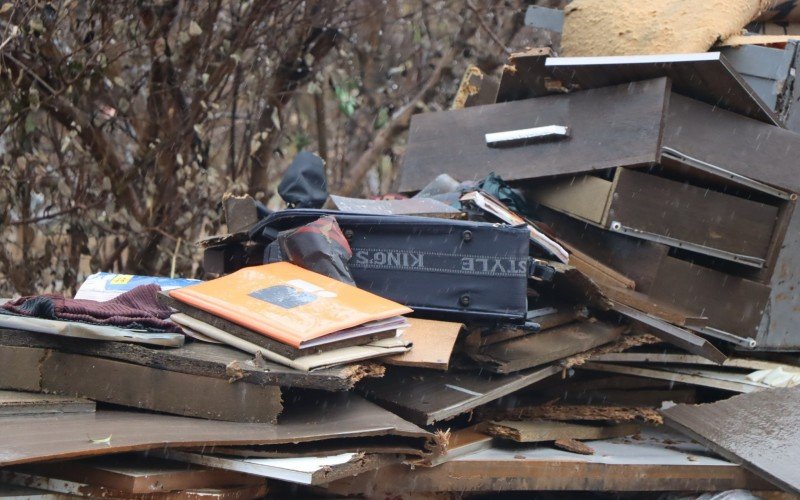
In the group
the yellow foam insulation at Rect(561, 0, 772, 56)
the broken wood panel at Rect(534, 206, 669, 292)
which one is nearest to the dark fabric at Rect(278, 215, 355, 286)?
the broken wood panel at Rect(534, 206, 669, 292)

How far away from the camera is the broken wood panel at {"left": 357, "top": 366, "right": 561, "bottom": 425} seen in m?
3.25

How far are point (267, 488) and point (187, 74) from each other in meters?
3.38

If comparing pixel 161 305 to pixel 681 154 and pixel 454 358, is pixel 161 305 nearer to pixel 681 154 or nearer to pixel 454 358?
pixel 454 358

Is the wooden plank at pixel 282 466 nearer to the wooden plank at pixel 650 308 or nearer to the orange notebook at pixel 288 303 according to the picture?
the orange notebook at pixel 288 303

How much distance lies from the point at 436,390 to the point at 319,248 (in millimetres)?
704

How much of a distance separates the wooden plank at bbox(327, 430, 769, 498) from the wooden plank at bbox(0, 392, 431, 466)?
19 cm

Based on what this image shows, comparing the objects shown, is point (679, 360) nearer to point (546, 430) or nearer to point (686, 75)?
point (546, 430)

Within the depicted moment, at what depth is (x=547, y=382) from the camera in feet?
13.6

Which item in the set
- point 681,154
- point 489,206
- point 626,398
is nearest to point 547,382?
point 626,398

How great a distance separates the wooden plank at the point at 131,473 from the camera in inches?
96.5

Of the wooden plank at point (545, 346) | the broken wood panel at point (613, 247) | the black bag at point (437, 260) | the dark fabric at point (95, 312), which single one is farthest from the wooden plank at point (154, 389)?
the broken wood panel at point (613, 247)

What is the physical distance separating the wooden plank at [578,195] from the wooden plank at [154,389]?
80.5 inches

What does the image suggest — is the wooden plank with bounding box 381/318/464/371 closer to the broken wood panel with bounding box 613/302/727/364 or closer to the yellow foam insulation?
the broken wood panel with bounding box 613/302/727/364

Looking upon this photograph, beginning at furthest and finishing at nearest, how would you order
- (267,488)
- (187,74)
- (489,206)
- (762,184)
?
(187,74), (762,184), (489,206), (267,488)
